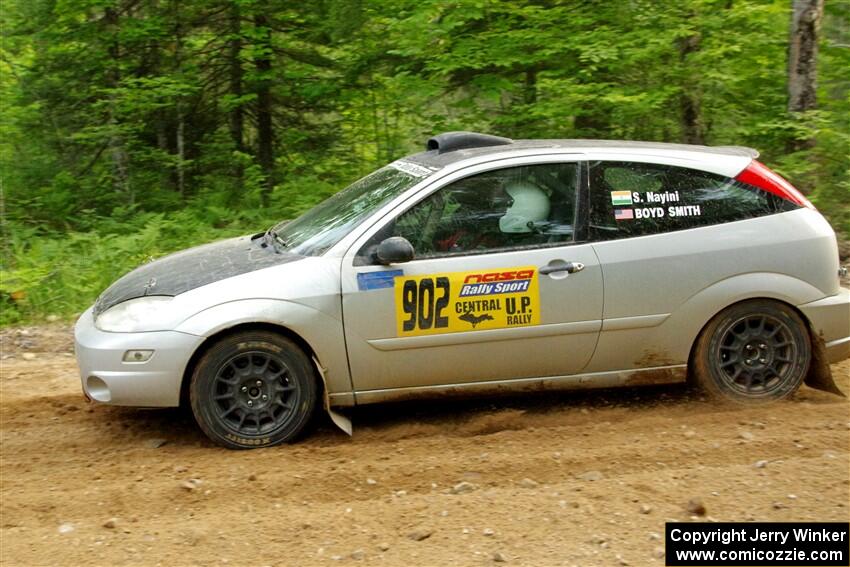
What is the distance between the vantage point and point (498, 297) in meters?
5.04

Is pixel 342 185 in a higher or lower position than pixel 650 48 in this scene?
lower

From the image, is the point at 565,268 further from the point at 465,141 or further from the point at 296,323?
the point at 296,323

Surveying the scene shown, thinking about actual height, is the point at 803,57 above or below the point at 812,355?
above

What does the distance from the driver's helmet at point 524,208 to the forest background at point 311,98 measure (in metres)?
4.76

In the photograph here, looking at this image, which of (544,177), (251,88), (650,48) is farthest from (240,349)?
(251,88)

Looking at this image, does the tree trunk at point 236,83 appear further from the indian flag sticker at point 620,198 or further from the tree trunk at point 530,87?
the indian flag sticker at point 620,198

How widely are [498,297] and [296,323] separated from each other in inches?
47.2

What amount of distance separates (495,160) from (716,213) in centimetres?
144

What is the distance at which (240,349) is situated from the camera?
488 centimetres

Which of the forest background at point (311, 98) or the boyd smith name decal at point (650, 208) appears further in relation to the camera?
the forest background at point (311, 98)

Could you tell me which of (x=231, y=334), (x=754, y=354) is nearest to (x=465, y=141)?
(x=231, y=334)

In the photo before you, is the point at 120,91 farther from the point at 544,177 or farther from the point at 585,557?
the point at 585,557

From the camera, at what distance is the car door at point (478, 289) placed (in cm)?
497

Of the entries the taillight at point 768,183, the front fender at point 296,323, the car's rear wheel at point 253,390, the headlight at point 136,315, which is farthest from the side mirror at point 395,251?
the taillight at point 768,183
